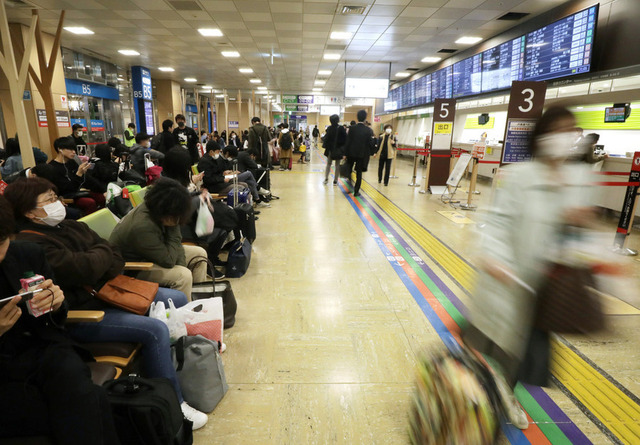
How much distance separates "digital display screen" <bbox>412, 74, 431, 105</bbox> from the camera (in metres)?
13.2

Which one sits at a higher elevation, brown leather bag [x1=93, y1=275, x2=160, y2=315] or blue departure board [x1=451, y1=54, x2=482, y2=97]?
blue departure board [x1=451, y1=54, x2=482, y2=97]

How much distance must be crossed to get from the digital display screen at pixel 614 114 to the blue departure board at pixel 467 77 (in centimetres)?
358

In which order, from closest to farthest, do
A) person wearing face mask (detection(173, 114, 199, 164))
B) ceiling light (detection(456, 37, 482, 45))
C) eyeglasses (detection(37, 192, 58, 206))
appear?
eyeglasses (detection(37, 192, 58, 206)) < person wearing face mask (detection(173, 114, 199, 164)) < ceiling light (detection(456, 37, 482, 45))

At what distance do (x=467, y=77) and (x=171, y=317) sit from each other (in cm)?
1093

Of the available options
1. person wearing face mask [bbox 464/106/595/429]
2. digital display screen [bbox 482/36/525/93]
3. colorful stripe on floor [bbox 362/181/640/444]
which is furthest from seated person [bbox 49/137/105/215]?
digital display screen [bbox 482/36/525/93]

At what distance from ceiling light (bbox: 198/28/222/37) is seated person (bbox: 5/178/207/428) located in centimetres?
811

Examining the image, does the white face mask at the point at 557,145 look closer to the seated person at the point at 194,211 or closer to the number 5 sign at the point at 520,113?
the seated person at the point at 194,211

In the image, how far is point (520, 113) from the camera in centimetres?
454

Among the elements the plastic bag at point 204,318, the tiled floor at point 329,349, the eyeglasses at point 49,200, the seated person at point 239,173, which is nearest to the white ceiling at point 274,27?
the seated person at point 239,173

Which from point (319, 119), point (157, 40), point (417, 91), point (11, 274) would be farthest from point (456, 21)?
point (319, 119)

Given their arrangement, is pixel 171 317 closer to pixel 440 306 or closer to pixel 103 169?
pixel 440 306

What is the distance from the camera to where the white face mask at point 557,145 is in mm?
1351

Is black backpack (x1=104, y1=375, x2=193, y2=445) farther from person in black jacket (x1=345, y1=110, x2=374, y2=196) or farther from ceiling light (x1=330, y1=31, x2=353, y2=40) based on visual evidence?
ceiling light (x1=330, y1=31, x2=353, y2=40)

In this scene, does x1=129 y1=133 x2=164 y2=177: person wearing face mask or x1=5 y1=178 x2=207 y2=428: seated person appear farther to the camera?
x1=129 y1=133 x2=164 y2=177: person wearing face mask
